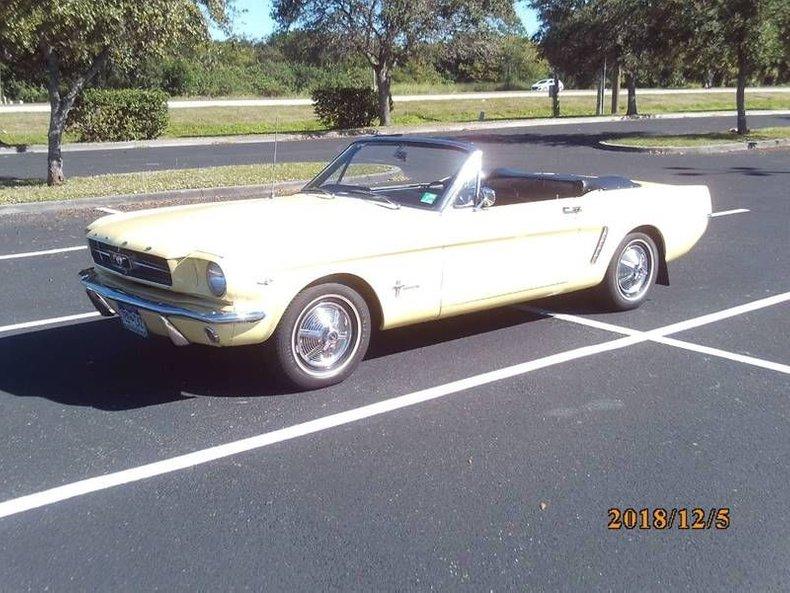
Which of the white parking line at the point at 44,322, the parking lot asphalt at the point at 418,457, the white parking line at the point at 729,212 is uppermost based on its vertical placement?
the white parking line at the point at 729,212

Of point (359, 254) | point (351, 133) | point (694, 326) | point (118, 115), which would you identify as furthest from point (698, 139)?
point (359, 254)

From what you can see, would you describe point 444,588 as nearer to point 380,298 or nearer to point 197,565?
point 197,565

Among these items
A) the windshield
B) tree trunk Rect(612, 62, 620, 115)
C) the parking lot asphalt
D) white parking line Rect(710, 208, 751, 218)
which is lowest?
the parking lot asphalt

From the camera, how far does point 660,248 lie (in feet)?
23.0

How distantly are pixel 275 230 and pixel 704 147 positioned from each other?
1915 centimetres

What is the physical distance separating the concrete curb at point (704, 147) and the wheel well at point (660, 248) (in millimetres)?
15362

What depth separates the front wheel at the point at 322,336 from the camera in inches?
190

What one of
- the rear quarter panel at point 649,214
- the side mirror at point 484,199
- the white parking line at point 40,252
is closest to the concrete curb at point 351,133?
the white parking line at point 40,252

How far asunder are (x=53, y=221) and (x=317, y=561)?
31.4ft

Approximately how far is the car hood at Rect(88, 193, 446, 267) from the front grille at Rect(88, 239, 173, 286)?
50 millimetres

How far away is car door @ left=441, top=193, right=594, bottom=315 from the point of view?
18.0ft

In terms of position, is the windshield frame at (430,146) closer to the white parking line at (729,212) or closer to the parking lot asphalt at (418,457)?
the parking lot asphalt at (418,457)

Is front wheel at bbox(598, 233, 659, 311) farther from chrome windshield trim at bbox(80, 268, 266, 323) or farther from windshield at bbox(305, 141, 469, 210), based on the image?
chrome windshield trim at bbox(80, 268, 266, 323)

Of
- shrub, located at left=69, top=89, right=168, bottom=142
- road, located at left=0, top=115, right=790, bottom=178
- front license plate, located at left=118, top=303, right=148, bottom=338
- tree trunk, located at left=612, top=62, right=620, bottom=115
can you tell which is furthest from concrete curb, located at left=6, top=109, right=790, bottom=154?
front license plate, located at left=118, top=303, right=148, bottom=338
